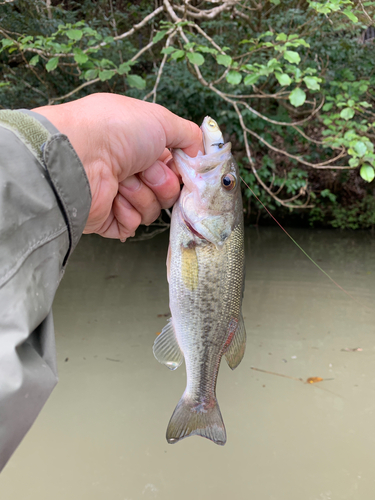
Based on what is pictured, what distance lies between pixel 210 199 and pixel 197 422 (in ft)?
3.09

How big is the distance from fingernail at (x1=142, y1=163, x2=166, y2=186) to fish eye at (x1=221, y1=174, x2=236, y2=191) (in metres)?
0.29

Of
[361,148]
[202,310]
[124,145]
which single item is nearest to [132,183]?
[124,145]

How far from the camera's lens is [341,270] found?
271 inches

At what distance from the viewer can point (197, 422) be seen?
174 cm

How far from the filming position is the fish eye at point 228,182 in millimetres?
1602

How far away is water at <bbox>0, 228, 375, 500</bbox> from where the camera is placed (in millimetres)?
2816

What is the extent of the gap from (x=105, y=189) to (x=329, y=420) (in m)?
2.76

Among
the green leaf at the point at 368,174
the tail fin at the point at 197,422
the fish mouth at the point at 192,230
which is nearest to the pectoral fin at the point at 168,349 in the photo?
the tail fin at the point at 197,422

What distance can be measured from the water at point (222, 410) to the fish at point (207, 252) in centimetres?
148

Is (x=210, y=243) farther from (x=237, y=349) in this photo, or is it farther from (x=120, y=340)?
(x=120, y=340)

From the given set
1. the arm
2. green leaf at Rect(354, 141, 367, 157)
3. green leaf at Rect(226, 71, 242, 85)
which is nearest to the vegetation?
green leaf at Rect(354, 141, 367, 157)

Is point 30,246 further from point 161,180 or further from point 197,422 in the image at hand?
point 197,422

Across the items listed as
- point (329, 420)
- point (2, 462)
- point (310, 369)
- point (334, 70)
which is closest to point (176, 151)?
point (2, 462)

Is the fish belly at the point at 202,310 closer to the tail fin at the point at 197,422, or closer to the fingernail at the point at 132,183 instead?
the tail fin at the point at 197,422
